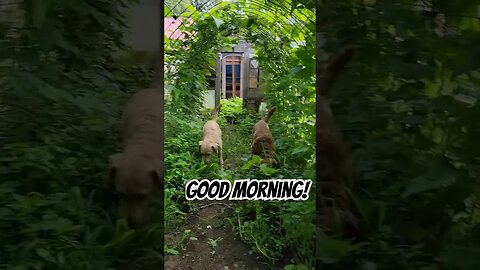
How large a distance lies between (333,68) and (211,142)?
1.58 feet

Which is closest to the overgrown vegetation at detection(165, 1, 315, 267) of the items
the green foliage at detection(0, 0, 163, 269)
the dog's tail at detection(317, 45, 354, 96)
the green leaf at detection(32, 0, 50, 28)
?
the dog's tail at detection(317, 45, 354, 96)

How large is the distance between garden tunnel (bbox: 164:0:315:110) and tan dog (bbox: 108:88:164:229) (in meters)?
0.43

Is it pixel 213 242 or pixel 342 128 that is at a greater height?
pixel 342 128

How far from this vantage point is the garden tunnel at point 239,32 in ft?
4.76

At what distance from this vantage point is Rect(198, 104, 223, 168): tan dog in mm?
1351

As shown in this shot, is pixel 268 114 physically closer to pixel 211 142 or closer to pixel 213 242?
pixel 211 142

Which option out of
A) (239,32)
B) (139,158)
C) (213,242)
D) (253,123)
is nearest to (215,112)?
(253,123)

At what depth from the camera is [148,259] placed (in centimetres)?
106

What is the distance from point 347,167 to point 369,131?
0.31ft

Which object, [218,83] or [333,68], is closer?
[333,68]

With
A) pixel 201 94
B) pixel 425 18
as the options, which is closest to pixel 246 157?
pixel 201 94

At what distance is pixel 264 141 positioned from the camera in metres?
1.38

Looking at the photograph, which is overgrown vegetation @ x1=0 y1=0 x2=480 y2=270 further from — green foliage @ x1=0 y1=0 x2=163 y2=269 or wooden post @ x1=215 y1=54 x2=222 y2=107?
wooden post @ x1=215 y1=54 x2=222 y2=107

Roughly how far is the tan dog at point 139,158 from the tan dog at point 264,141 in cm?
35
